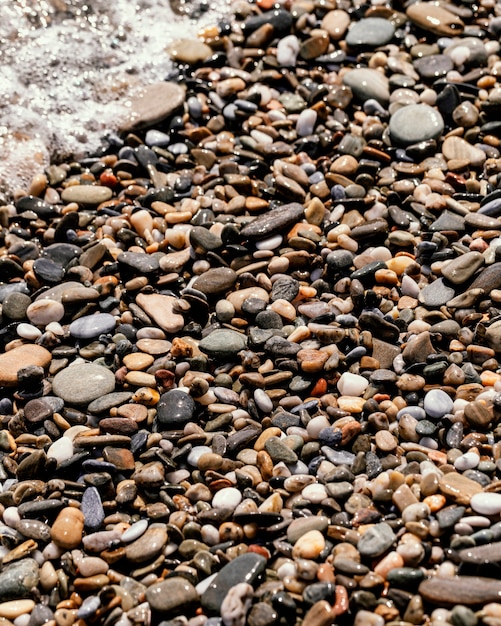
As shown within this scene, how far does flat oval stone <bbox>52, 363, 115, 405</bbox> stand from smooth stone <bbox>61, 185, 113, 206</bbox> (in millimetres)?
1261

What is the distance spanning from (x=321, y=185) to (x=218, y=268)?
33.5 inches

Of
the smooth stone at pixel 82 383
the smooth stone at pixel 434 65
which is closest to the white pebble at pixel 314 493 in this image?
the smooth stone at pixel 82 383

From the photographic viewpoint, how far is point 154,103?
4.79 metres

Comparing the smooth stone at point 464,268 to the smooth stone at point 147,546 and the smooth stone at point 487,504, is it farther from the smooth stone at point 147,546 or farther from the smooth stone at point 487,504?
the smooth stone at point 147,546

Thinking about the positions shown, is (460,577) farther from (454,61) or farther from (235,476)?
(454,61)

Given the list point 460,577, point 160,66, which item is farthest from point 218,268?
point 160,66

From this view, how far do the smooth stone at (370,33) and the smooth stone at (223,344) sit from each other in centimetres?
260

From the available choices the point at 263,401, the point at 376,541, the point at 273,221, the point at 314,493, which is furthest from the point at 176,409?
the point at 273,221

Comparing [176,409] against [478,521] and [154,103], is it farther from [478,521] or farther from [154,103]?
[154,103]

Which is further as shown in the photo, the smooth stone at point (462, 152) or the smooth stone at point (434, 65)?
the smooth stone at point (434, 65)

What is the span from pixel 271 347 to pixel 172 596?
120 centimetres

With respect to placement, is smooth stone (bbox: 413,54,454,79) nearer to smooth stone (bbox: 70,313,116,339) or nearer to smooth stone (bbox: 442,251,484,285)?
smooth stone (bbox: 442,251,484,285)

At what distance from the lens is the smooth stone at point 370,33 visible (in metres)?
4.92

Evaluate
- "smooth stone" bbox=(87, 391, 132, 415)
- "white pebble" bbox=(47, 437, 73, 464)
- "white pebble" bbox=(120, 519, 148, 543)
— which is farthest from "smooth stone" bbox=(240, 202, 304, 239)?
"white pebble" bbox=(120, 519, 148, 543)
